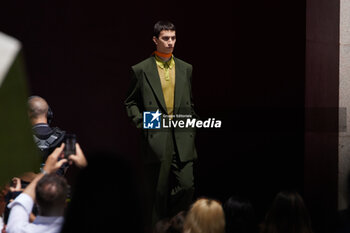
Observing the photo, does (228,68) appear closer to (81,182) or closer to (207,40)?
(207,40)

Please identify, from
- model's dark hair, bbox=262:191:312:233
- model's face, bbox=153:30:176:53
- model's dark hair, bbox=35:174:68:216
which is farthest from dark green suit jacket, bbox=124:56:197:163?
model's dark hair, bbox=35:174:68:216

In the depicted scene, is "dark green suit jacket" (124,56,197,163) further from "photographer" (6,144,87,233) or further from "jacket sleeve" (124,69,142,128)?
"photographer" (6,144,87,233)

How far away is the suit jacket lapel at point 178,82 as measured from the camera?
4789 mm

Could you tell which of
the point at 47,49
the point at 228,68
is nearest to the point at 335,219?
the point at 228,68

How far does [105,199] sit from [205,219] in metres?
2.03

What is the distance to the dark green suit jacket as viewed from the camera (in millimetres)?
4742

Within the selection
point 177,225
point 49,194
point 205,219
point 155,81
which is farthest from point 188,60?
point 49,194

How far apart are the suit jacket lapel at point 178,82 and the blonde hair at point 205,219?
1336 millimetres

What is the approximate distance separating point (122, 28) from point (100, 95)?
0.78 metres

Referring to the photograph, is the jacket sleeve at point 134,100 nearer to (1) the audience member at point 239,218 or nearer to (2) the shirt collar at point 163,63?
(2) the shirt collar at point 163,63

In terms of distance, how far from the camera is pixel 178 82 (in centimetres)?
483

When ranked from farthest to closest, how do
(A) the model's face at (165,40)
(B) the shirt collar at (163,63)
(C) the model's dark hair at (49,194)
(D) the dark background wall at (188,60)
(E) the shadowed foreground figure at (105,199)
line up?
(D) the dark background wall at (188,60) → (B) the shirt collar at (163,63) → (A) the model's face at (165,40) → (C) the model's dark hair at (49,194) → (E) the shadowed foreground figure at (105,199)

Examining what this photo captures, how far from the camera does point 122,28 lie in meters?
6.27

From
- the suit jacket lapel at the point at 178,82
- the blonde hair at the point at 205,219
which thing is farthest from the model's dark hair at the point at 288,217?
the suit jacket lapel at the point at 178,82
